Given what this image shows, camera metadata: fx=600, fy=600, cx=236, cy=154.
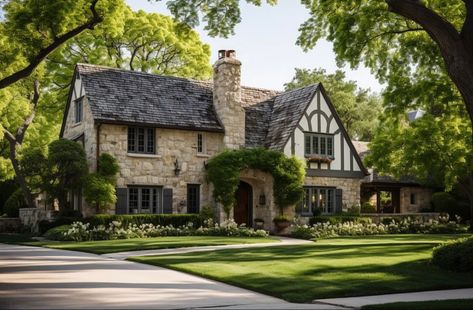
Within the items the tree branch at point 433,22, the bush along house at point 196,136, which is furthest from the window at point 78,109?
the tree branch at point 433,22

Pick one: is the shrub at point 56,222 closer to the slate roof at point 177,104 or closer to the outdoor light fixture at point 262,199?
the slate roof at point 177,104

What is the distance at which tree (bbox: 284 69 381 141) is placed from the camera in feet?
169

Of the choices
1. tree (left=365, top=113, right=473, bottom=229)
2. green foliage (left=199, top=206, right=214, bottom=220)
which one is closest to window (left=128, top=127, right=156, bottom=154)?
green foliage (left=199, top=206, right=214, bottom=220)

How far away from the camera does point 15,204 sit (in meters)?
34.3

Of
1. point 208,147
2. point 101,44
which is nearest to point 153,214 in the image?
point 208,147

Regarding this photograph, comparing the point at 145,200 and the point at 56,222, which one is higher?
the point at 145,200

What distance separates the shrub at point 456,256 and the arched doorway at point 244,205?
15.4 meters

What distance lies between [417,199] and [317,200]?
39.6 ft

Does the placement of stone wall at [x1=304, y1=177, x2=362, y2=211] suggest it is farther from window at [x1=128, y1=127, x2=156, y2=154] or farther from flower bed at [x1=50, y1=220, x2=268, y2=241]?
window at [x1=128, y1=127, x2=156, y2=154]

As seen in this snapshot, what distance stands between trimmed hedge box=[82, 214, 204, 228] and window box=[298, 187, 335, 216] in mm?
5370

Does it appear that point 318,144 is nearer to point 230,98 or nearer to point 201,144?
point 230,98

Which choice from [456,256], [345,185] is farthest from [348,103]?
[456,256]

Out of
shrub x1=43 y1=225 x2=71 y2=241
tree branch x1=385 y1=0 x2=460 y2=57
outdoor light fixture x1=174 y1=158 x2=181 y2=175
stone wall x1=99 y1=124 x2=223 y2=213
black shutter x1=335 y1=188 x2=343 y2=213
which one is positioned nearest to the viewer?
tree branch x1=385 y1=0 x2=460 y2=57

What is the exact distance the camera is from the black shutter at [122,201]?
25.7 meters
